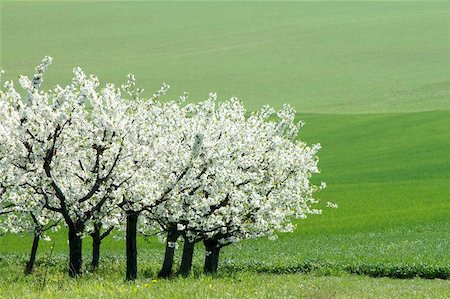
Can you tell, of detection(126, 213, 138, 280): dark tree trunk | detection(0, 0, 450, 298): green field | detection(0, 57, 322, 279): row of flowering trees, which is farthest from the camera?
detection(0, 0, 450, 298): green field

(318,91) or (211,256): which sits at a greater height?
(318,91)

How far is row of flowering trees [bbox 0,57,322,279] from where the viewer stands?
23.4m

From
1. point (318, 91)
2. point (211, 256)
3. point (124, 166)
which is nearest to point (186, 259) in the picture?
point (211, 256)

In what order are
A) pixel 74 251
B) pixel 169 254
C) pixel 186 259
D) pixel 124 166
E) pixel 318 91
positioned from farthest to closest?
pixel 318 91 → pixel 186 259 → pixel 169 254 → pixel 74 251 → pixel 124 166

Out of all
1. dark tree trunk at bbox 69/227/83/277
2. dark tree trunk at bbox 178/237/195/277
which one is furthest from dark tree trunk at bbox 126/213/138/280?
dark tree trunk at bbox 178/237/195/277

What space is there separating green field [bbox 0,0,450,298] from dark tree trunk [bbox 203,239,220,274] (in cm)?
160

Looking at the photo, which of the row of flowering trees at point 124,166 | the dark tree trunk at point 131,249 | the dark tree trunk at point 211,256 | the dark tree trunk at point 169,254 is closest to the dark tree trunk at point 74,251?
the row of flowering trees at point 124,166

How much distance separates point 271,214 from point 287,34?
98.4m

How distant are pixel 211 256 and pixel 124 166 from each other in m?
8.89

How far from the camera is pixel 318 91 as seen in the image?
10000cm

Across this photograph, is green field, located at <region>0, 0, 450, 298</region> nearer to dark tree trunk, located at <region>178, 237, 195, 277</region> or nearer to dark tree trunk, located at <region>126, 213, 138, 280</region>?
dark tree trunk, located at <region>178, 237, 195, 277</region>

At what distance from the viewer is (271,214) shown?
30516mm

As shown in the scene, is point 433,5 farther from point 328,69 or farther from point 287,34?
point 328,69

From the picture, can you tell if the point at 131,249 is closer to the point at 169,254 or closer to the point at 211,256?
the point at 169,254
